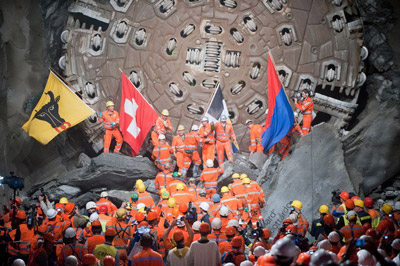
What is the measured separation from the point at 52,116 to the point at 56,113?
147 millimetres

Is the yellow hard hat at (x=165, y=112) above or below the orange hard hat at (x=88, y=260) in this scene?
below

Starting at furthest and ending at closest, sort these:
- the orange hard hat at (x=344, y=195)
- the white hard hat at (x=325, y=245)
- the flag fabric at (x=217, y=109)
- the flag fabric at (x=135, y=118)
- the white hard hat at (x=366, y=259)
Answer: the flag fabric at (x=217, y=109) < the flag fabric at (x=135, y=118) < the orange hard hat at (x=344, y=195) < the white hard hat at (x=325, y=245) < the white hard hat at (x=366, y=259)

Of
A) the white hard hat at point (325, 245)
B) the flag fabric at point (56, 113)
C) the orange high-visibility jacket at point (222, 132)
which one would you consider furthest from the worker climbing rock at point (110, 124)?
the white hard hat at point (325, 245)

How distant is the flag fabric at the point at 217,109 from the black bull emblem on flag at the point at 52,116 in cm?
442

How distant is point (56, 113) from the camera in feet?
51.6

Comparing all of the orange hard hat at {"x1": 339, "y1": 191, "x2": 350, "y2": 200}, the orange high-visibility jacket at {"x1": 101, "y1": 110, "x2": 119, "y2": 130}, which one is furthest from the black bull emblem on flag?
the orange hard hat at {"x1": 339, "y1": 191, "x2": 350, "y2": 200}

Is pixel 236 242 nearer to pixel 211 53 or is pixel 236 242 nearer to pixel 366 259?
pixel 366 259

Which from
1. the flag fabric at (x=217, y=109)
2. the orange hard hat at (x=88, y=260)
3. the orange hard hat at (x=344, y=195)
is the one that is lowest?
the orange hard hat at (x=344, y=195)

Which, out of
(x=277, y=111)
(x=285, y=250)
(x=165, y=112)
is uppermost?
(x=285, y=250)

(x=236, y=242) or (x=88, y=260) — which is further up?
(x=88, y=260)

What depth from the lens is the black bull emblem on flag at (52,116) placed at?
1560cm

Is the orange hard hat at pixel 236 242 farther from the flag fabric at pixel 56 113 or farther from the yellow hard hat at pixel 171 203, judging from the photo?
the flag fabric at pixel 56 113

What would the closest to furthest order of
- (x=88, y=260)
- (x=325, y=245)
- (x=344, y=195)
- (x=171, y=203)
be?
(x=88, y=260) → (x=325, y=245) → (x=171, y=203) → (x=344, y=195)

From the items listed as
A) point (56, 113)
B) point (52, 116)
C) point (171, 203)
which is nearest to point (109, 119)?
point (56, 113)
